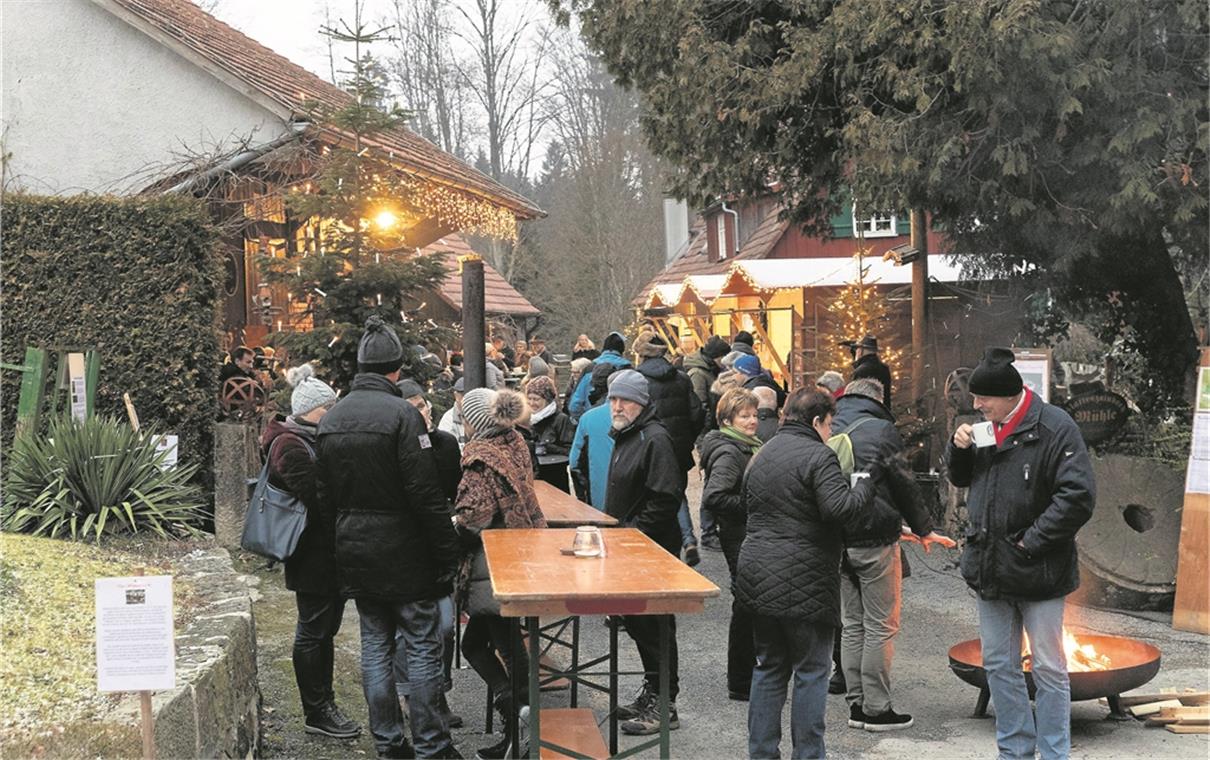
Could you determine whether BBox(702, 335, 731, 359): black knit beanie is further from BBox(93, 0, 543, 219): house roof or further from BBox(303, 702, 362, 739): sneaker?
BBox(303, 702, 362, 739): sneaker

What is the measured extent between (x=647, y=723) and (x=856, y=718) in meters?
1.15

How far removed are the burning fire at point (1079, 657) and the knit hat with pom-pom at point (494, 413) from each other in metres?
2.98

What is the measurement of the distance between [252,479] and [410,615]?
567 cm

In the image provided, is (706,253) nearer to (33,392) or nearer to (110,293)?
(110,293)

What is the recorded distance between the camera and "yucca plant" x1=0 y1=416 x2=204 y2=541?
8375 millimetres

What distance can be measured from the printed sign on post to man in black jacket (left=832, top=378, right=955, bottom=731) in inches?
144

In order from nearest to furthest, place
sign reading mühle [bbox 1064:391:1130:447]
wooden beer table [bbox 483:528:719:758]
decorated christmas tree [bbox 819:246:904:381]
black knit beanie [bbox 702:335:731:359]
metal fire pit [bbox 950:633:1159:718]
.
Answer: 1. wooden beer table [bbox 483:528:719:758]
2. metal fire pit [bbox 950:633:1159:718]
3. sign reading mühle [bbox 1064:391:1130:447]
4. decorated christmas tree [bbox 819:246:904:381]
5. black knit beanie [bbox 702:335:731:359]

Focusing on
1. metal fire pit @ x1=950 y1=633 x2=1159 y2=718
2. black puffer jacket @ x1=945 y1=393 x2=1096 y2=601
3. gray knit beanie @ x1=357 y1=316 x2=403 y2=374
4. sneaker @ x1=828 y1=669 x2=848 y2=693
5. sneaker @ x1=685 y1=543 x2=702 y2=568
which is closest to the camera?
black puffer jacket @ x1=945 y1=393 x2=1096 y2=601

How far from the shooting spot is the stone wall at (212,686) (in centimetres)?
500

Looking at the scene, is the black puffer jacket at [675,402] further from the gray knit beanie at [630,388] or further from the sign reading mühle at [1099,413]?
the sign reading mühle at [1099,413]

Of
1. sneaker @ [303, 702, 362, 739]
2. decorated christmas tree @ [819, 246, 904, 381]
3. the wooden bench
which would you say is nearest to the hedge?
sneaker @ [303, 702, 362, 739]

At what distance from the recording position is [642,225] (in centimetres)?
4441

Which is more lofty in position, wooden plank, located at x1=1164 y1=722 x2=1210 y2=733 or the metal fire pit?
the metal fire pit

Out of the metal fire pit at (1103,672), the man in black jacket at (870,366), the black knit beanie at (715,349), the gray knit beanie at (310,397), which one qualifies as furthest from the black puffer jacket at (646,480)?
the black knit beanie at (715,349)
